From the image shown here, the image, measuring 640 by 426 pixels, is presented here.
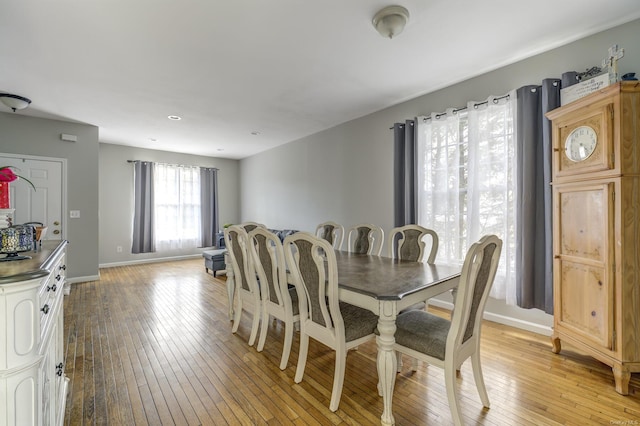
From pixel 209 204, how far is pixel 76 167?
2.99 m

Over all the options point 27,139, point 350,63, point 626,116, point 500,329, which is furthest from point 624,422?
point 27,139

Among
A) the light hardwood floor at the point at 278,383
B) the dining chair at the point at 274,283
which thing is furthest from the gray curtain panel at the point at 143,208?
the dining chair at the point at 274,283

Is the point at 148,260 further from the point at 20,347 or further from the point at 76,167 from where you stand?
the point at 20,347

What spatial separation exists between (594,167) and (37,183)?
674cm

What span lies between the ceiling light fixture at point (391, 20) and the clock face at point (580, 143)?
1.56 metres

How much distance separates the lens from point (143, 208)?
630 centimetres

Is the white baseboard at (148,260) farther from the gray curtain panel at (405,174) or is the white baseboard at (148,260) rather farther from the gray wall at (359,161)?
the gray curtain panel at (405,174)

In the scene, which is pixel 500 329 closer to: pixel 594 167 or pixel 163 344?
pixel 594 167

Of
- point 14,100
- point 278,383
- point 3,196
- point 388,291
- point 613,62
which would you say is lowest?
point 278,383

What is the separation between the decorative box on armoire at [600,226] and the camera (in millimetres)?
1832

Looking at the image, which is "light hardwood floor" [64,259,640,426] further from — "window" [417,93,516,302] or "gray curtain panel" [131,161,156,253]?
"gray curtain panel" [131,161,156,253]

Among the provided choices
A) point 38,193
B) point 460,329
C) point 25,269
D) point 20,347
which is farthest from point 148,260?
point 460,329

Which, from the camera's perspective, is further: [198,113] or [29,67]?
[198,113]

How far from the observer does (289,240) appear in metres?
1.89
